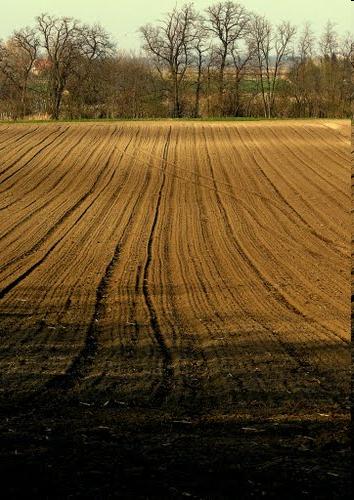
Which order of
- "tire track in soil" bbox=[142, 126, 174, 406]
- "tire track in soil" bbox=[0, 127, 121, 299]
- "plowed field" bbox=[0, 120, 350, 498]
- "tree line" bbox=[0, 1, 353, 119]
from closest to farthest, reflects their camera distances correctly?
"plowed field" bbox=[0, 120, 350, 498]
"tire track in soil" bbox=[142, 126, 174, 406]
"tire track in soil" bbox=[0, 127, 121, 299]
"tree line" bbox=[0, 1, 353, 119]

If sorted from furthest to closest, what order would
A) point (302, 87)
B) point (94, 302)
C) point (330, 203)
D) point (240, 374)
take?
point (302, 87)
point (330, 203)
point (94, 302)
point (240, 374)

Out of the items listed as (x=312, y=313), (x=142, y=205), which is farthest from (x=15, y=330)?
(x=142, y=205)

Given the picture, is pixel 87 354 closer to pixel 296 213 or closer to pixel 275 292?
pixel 275 292

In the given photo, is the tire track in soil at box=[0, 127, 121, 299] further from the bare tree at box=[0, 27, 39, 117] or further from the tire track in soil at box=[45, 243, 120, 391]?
the bare tree at box=[0, 27, 39, 117]

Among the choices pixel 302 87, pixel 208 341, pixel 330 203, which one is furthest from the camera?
pixel 302 87

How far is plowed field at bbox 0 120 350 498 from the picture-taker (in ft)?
19.8

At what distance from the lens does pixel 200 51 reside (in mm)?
65562

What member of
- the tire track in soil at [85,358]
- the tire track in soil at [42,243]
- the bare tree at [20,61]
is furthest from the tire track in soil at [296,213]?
the bare tree at [20,61]

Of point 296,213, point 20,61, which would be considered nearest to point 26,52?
point 20,61

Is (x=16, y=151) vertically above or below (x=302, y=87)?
below

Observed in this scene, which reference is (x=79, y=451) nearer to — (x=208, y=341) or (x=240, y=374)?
(x=240, y=374)

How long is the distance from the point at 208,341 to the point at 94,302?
301 cm

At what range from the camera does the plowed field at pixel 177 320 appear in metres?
6.02

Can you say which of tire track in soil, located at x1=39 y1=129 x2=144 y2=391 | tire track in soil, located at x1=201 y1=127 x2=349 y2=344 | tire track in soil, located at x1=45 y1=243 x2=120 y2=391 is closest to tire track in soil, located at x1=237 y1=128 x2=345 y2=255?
tire track in soil, located at x1=201 y1=127 x2=349 y2=344
